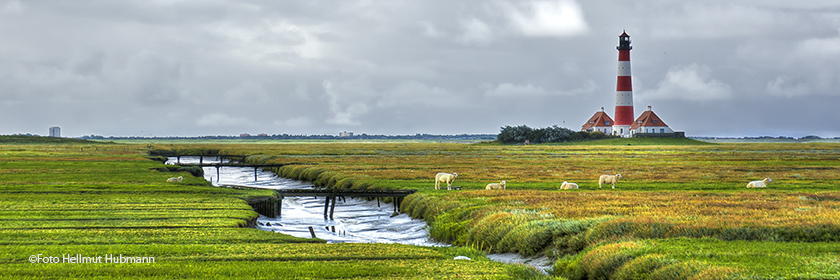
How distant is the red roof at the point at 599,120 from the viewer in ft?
607

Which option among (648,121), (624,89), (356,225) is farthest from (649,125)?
(356,225)

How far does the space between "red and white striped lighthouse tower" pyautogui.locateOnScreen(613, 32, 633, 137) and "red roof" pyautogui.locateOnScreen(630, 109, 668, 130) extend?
11694mm

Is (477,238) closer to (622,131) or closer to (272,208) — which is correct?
(272,208)

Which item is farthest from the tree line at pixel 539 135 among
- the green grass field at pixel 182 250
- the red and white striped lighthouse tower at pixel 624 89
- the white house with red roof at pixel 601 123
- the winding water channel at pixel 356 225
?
the green grass field at pixel 182 250

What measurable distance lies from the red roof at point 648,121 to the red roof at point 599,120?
11388 mm

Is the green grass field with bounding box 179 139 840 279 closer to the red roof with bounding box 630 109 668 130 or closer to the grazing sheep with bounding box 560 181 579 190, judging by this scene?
the grazing sheep with bounding box 560 181 579 190

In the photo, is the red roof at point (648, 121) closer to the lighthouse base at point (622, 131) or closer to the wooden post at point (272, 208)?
the lighthouse base at point (622, 131)

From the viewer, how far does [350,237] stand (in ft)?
100

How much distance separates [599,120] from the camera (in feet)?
613

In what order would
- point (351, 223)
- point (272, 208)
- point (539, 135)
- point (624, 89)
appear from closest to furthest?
point (351, 223)
point (272, 208)
point (624, 89)
point (539, 135)

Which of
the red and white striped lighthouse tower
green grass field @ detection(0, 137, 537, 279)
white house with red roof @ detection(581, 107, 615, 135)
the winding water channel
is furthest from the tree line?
green grass field @ detection(0, 137, 537, 279)

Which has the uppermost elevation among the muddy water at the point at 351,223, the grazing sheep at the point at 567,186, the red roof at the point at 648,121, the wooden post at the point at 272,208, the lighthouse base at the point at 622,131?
the red roof at the point at 648,121

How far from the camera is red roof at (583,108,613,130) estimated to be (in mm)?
184875

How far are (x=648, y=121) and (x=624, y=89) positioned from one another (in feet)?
84.8
